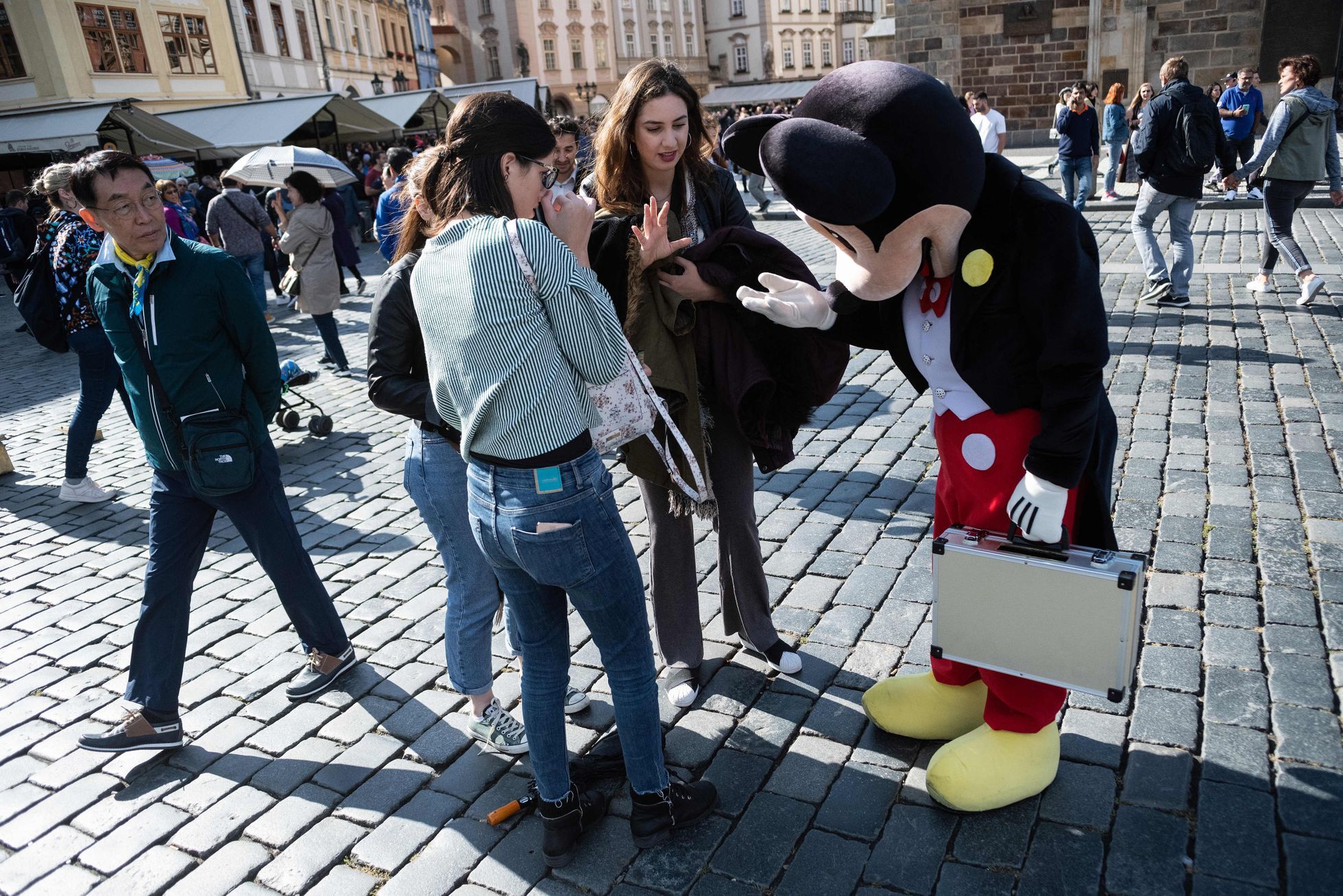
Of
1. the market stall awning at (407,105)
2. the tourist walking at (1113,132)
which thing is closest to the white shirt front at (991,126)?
the tourist walking at (1113,132)

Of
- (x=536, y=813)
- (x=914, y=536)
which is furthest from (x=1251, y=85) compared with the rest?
(x=536, y=813)

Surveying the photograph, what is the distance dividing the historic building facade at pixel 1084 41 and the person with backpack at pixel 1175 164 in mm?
14847

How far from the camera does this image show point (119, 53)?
29.4 m

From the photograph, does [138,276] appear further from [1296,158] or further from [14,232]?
[14,232]

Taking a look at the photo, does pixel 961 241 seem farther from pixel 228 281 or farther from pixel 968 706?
pixel 228 281

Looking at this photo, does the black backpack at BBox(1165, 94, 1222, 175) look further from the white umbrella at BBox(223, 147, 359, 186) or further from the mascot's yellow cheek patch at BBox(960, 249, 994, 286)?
the white umbrella at BBox(223, 147, 359, 186)

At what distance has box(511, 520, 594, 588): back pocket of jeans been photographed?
2.25 m

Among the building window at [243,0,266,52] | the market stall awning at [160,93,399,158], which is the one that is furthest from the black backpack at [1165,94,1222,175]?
the building window at [243,0,266,52]

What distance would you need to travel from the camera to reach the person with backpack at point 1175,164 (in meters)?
7.71

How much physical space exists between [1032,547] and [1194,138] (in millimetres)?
6723

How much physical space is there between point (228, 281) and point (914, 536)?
2996 mm


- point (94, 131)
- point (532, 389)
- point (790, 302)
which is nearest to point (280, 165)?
point (94, 131)

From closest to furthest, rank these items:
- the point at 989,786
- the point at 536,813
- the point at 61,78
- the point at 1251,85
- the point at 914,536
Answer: the point at 989,786, the point at 536,813, the point at 914,536, the point at 1251,85, the point at 61,78

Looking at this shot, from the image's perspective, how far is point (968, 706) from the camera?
9.80 ft
